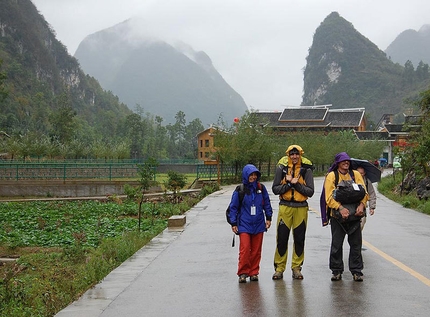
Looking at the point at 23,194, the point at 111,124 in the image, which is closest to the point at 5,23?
the point at 111,124

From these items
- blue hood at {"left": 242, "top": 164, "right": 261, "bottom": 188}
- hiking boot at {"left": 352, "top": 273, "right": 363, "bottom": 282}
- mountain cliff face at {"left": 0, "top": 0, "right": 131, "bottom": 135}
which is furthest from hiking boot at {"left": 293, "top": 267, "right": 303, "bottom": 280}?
mountain cliff face at {"left": 0, "top": 0, "right": 131, "bottom": 135}

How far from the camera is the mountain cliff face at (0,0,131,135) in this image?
334 feet

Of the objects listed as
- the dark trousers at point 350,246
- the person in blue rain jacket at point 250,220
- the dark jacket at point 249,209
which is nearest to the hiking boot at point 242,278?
the person in blue rain jacket at point 250,220

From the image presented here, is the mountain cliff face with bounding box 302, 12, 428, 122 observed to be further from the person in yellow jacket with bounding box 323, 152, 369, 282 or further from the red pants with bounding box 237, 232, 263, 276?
the red pants with bounding box 237, 232, 263, 276

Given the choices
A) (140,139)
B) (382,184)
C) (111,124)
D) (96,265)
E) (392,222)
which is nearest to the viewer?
(96,265)

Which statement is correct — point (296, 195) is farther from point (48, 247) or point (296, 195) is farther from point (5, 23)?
point (5, 23)

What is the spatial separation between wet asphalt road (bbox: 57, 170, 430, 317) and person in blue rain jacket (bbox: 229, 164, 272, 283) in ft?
0.81

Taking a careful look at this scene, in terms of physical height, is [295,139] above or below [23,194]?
above

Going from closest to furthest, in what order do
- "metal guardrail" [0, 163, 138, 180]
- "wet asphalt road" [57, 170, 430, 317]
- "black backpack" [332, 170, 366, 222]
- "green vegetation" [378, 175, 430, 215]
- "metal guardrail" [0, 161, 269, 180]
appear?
"wet asphalt road" [57, 170, 430, 317]
"black backpack" [332, 170, 366, 222]
"green vegetation" [378, 175, 430, 215]
"metal guardrail" [0, 163, 138, 180]
"metal guardrail" [0, 161, 269, 180]

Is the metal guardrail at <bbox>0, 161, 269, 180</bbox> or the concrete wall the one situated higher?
the metal guardrail at <bbox>0, 161, 269, 180</bbox>

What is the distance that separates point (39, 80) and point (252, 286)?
424 feet

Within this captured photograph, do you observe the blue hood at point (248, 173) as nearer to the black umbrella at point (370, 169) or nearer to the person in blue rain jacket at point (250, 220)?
the person in blue rain jacket at point (250, 220)

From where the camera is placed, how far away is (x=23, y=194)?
36156 mm

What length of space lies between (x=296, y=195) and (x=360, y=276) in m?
1.30
